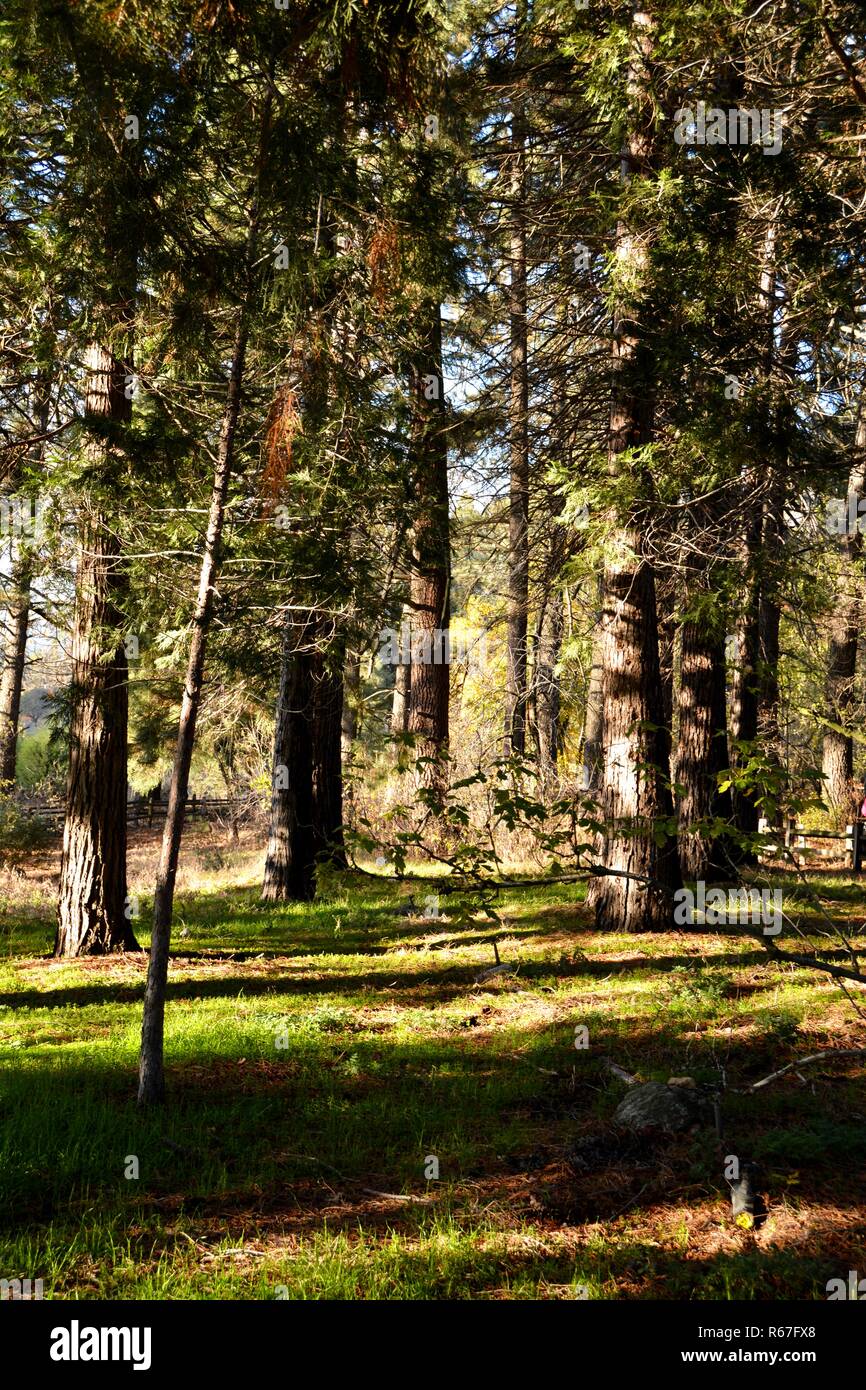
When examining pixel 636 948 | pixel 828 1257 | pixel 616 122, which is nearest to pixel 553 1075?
pixel 828 1257

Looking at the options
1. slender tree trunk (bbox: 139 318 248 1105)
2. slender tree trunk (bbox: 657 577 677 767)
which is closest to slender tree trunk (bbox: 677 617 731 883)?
slender tree trunk (bbox: 657 577 677 767)

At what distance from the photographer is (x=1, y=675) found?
73.5 ft

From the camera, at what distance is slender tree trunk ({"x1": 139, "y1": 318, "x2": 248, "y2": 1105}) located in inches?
213

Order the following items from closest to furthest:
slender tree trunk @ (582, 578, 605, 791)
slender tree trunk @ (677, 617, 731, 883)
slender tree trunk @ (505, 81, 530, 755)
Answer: slender tree trunk @ (505, 81, 530, 755)
slender tree trunk @ (677, 617, 731, 883)
slender tree trunk @ (582, 578, 605, 791)

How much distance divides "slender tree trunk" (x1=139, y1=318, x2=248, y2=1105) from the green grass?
0.27 meters

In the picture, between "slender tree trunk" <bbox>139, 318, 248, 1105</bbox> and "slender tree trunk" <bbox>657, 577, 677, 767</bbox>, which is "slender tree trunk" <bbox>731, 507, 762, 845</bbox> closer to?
"slender tree trunk" <bbox>657, 577, 677, 767</bbox>

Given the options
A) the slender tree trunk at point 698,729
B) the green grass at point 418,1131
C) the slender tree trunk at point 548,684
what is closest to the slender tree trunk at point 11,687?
the slender tree trunk at point 548,684

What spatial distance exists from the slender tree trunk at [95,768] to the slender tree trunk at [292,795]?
130 inches

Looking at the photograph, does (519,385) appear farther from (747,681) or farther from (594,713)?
(594,713)

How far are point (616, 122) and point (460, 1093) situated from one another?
825 centimetres

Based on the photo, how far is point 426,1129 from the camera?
5.23 metres

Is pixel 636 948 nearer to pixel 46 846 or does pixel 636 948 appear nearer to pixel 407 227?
pixel 407 227
